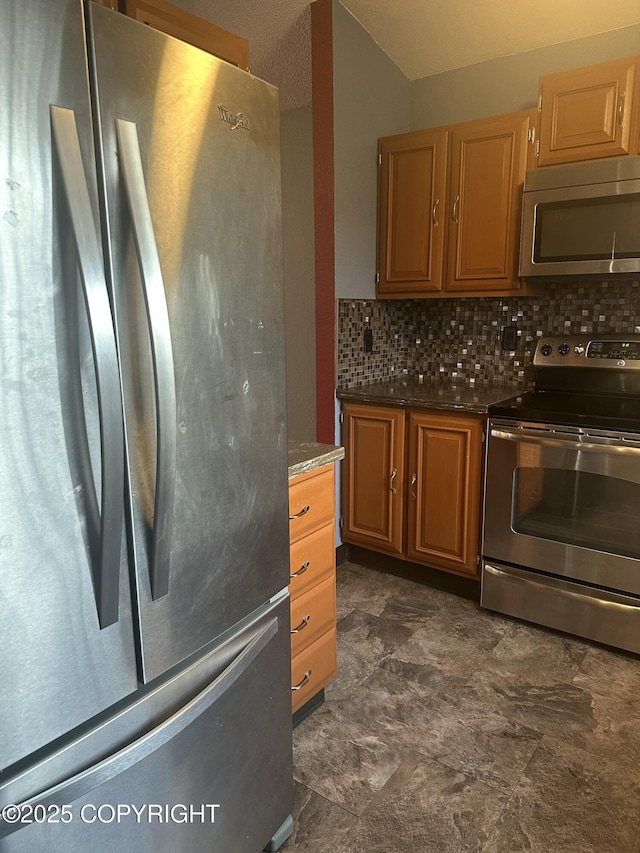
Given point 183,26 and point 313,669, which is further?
point 313,669

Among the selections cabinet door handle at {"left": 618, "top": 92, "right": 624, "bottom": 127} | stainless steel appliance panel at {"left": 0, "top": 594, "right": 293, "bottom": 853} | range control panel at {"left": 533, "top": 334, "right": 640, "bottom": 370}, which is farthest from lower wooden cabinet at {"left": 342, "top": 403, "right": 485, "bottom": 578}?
stainless steel appliance panel at {"left": 0, "top": 594, "right": 293, "bottom": 853}

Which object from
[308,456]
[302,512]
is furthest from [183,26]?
[302,512]

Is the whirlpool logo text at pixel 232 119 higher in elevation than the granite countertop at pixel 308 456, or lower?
higher

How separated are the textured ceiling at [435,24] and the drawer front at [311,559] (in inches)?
94.0

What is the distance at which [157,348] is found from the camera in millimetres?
965

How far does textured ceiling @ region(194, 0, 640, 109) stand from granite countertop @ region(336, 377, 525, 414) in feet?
5.33

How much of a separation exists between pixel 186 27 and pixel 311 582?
148 cm

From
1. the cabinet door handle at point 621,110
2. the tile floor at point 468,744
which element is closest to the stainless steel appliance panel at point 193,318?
the tile floor at point 468,744

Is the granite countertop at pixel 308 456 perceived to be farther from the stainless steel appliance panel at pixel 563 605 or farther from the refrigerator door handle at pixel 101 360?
the stainless steel appliance panel at pixel 563 605

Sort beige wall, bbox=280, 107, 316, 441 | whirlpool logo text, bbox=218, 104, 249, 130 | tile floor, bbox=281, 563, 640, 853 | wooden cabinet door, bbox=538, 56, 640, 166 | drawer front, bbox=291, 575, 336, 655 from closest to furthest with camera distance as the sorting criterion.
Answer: whirlpool logo text, bbox=218, 104, 249, 130 < tile floor, bbox=281, 563, 640, 853 < drawer front, bbox=291, 575, 336, 655 < wooden cabinet door, bbox=538, 56, 640, 166 < beige wall, bbox=280, 107, 316, 441

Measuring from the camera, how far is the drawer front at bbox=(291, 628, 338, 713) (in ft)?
6.07

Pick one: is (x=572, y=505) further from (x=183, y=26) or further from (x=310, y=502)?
(x=183, y=26)

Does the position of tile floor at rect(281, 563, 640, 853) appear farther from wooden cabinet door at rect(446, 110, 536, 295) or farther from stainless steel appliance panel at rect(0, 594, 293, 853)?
wooden cabinet door at rect(446, 110, 536, 295)

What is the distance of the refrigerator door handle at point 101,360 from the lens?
2.73 ft
